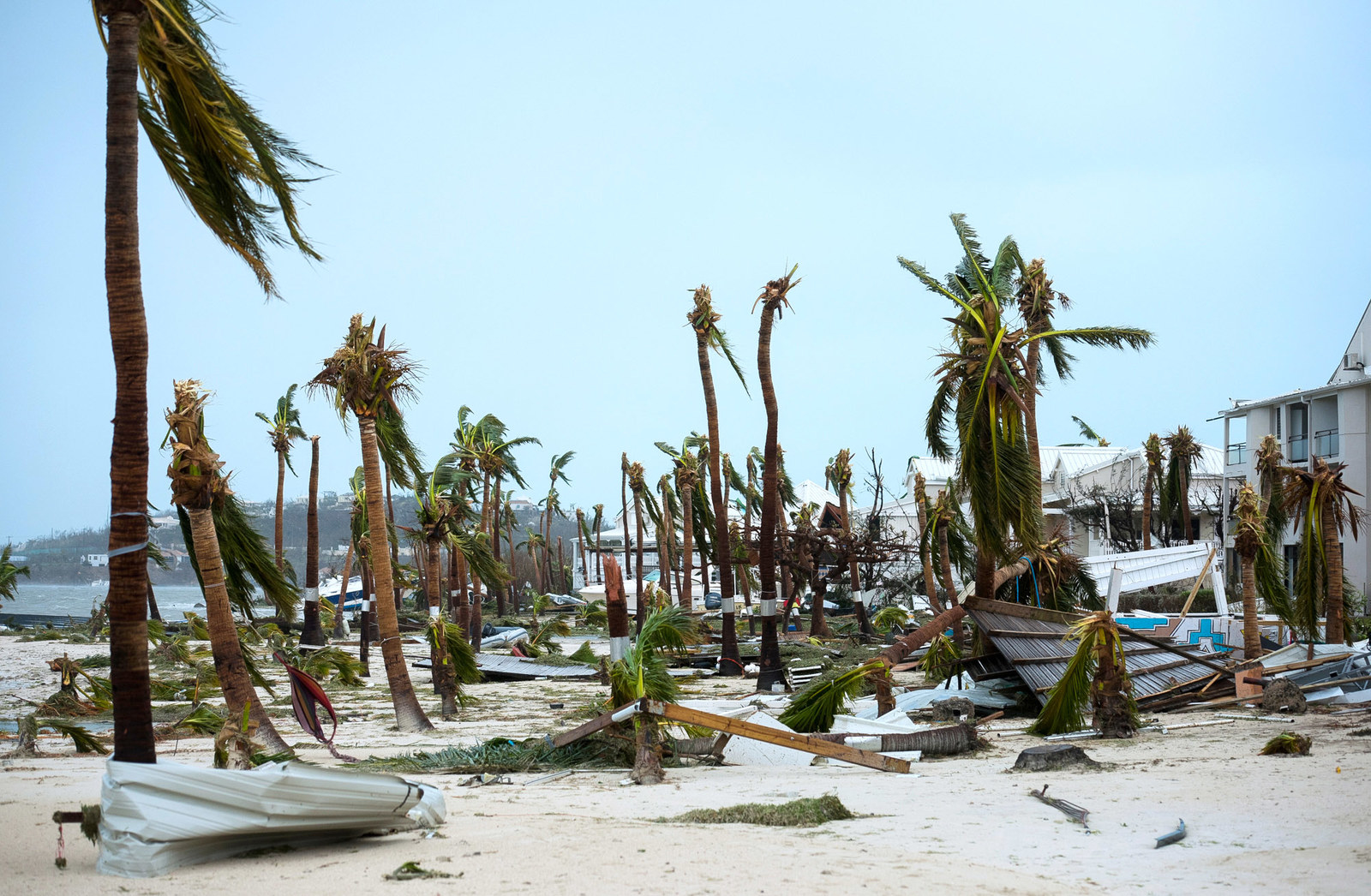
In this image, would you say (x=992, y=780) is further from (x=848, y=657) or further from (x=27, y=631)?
(x=27, y=631)

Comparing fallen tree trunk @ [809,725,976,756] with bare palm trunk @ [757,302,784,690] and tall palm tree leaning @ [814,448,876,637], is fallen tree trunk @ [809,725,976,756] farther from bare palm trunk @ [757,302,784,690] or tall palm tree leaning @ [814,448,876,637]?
tall palm tree leaning @ [814,448,876,637]

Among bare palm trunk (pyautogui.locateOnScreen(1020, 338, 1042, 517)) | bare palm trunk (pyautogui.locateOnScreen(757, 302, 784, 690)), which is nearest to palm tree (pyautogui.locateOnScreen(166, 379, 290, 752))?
bare palm trunk (pyautogui.locateOnScreen(757, 302, 784, 690))

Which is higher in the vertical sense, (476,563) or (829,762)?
(476,563)

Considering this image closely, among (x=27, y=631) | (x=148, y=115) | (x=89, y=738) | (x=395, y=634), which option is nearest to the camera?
(x=148, y=115)

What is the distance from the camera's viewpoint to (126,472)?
283 inches

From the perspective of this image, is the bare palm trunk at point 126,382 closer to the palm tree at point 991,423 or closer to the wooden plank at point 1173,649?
the palm tree at point 991,423

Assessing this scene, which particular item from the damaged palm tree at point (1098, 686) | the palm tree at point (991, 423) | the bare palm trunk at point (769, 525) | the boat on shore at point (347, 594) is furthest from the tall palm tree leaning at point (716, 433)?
the boat on shore at point (347, 594)

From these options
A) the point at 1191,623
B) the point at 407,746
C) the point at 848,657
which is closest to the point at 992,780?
the point at 407,746

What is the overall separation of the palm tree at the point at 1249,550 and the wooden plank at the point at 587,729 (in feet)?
37.3

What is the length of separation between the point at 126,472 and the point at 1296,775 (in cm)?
972

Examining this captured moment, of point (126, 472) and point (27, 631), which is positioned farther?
point (27, 631)

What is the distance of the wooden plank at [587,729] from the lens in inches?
391

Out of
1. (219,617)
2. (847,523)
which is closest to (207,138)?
(219,617)

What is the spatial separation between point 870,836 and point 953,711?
7.51 meters
